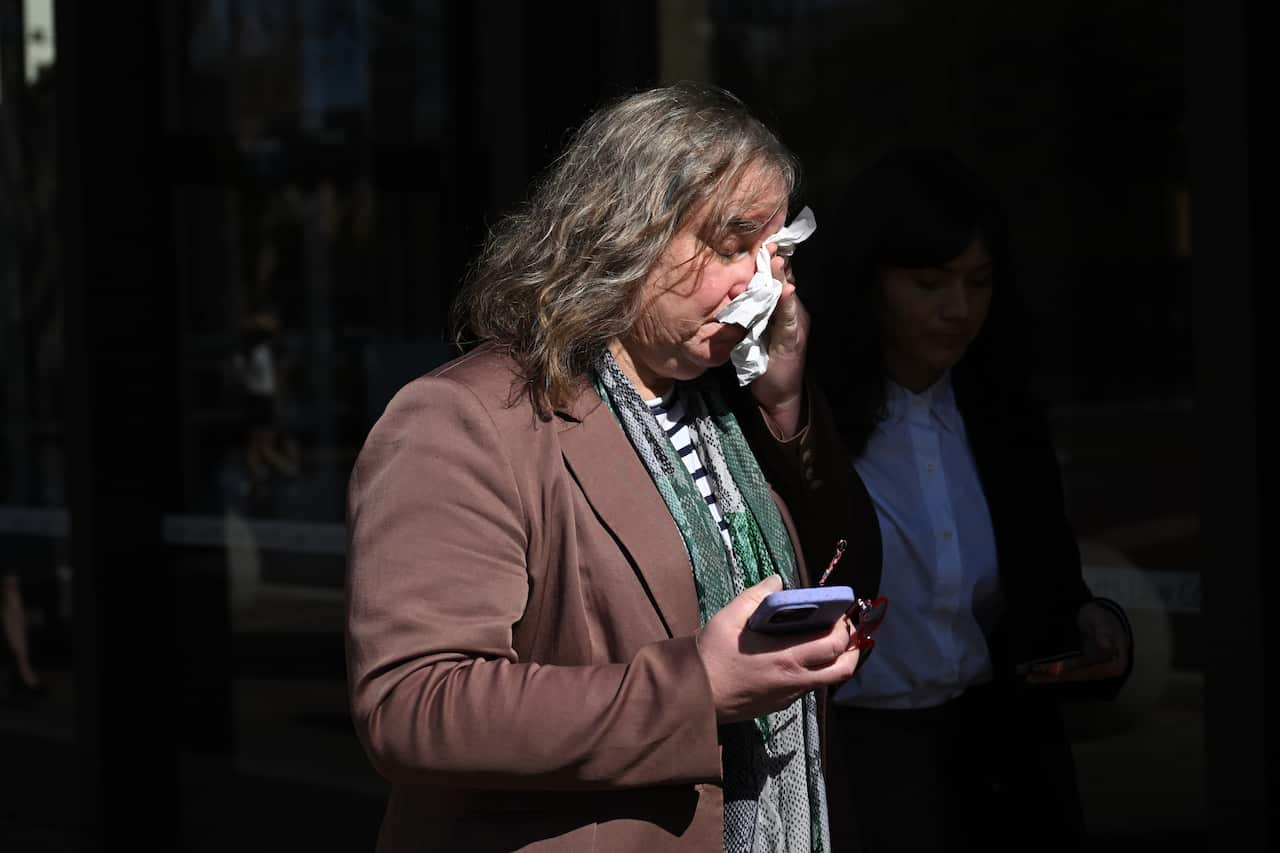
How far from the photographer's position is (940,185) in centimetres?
288

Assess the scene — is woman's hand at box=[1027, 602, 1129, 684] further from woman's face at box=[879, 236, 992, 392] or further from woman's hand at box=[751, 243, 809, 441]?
woman's hand at box=[751, 243, 809, 441]

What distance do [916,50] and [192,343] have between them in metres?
2.61

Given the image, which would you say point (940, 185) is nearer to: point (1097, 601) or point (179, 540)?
point (1097, 601)

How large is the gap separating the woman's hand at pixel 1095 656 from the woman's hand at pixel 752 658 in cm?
104

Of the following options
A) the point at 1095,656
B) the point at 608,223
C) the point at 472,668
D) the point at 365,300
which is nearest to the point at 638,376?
the point at 608,223

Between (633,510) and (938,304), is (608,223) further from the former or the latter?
(938,304)

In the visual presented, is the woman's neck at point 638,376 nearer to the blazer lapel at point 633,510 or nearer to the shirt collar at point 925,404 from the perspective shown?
the blazer lapel at point 633,510

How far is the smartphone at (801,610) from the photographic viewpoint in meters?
1.79

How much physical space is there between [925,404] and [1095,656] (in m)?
0.54

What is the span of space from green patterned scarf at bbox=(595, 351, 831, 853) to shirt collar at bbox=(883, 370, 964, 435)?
0.66 m

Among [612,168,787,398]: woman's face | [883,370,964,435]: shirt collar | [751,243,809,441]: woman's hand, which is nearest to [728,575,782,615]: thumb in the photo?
[612,168,787,398]: woman's face

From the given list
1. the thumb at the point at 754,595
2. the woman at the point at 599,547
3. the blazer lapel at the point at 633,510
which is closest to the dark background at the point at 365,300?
the woman at the point at 599,547

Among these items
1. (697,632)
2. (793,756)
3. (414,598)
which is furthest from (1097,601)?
(414,598)

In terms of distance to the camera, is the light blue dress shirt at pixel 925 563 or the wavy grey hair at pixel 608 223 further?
the light blue dress shirt at pixel 925 563
